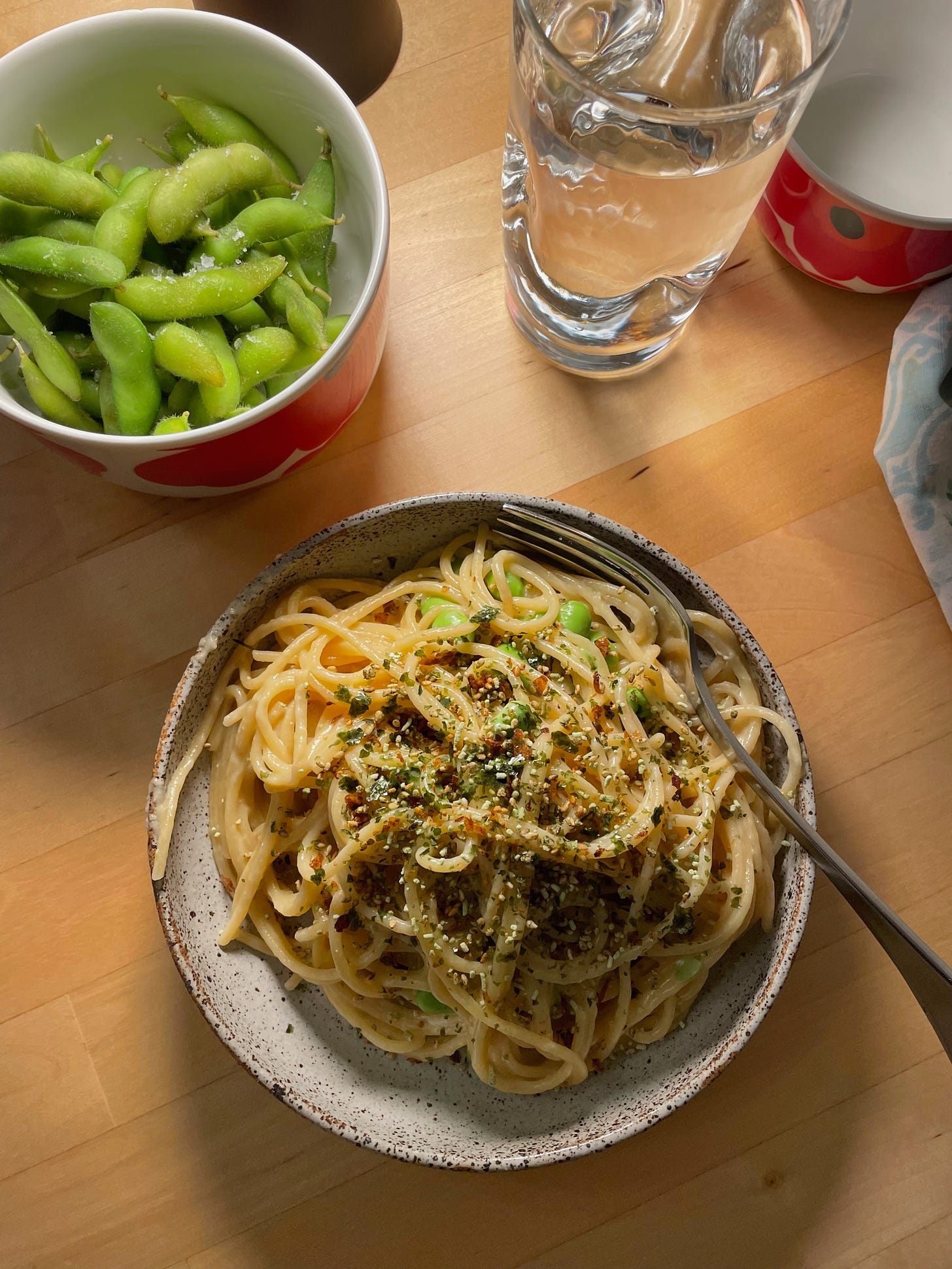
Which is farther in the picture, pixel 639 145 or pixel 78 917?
pixel 78 917

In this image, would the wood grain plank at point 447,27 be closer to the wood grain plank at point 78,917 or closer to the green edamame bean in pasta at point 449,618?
the green edamame bean in pasta at point 449,618

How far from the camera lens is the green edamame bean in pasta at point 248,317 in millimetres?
1172

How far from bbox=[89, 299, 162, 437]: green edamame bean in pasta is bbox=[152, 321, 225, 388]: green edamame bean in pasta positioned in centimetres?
2

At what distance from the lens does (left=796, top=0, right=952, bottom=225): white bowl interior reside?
139cm

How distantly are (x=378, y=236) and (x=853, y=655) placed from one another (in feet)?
2.70

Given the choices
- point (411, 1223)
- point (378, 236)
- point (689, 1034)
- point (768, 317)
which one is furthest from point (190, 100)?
point (411, 1223)

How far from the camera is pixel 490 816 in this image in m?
1.08

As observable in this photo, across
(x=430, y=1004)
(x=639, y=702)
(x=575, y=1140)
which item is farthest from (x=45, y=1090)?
(x=639, y=702)

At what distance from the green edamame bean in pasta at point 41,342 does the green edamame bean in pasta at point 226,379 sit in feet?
0.46

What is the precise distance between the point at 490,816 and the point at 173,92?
0.96m

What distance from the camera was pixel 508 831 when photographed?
108cm

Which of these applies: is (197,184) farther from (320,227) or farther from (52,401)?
(52,401)

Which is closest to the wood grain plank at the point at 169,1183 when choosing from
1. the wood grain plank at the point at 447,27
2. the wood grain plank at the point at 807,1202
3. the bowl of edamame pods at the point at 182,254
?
the wood grain plank at the point at 807,1202

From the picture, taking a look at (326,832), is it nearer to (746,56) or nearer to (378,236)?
(378,236)
